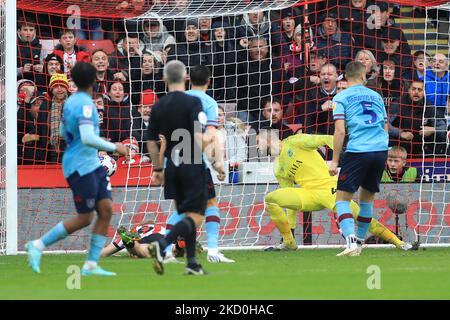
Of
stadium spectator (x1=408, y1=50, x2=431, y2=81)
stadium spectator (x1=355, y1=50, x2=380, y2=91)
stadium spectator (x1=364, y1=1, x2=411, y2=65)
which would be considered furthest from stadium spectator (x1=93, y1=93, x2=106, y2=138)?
stadium spectator (x1=408, y1=50, x2=431, y2=81)

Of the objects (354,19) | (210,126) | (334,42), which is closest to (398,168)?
(334,42)

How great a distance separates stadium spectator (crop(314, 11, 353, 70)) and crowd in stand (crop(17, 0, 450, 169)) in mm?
15

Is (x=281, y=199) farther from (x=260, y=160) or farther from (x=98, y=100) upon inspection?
(x=98, y=100)

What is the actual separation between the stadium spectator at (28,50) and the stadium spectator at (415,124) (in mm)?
5358

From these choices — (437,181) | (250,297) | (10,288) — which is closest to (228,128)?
(437,181)

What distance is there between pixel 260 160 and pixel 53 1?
3.80 m

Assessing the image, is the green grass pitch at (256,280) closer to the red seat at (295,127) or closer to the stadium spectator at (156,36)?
the red seat at (295,127)

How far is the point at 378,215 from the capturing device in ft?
53.1

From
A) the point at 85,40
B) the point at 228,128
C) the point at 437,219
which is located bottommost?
the point at 437,219

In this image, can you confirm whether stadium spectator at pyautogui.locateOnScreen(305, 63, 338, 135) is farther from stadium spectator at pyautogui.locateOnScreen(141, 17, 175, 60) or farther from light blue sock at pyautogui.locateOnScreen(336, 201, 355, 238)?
light blue sock at pyautogui.locateOnScreen(336, 201, 355, 238)

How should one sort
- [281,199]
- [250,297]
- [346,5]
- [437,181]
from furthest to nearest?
[346,5], [437,181], [281,199], [250,297]

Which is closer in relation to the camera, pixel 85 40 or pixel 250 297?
pixel 250 297

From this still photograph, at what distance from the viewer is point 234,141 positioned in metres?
16.6
